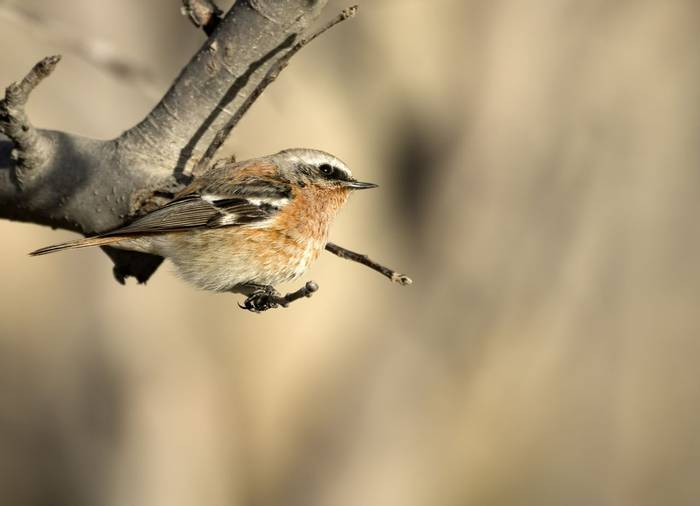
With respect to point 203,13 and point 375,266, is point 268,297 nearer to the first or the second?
point 375,266

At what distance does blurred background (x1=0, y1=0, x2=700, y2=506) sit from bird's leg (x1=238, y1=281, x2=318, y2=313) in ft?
15.5

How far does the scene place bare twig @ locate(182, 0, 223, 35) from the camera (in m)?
3.40

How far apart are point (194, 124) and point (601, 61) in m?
7.55

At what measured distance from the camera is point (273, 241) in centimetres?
401

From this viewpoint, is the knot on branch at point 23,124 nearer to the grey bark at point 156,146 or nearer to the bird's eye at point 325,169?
the grey bark at point 156,146

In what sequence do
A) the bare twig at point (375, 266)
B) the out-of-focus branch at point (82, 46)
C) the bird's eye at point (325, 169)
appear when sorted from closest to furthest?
the bare twig at point (375, 266)
the out-of-focus branch at point (82, 46)
the bird's eye at point (325, 169)

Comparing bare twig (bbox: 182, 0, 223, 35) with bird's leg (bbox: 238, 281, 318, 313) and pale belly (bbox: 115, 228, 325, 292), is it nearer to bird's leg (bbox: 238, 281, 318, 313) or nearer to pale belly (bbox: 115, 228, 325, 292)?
pale belly (bbox: 115, 228, 325, 292)

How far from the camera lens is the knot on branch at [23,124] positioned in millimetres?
2682

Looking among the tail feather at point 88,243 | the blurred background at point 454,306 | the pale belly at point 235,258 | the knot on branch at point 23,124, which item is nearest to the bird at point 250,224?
the pale belly at point 235,258

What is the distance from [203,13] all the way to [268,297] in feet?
3.63

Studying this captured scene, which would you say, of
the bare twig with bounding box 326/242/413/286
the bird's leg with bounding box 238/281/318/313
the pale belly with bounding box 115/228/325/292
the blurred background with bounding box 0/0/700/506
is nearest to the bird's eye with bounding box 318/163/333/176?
the pale belly with bounding box 115/228/325/292

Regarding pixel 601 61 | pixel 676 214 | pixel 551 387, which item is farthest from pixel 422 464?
pixel 601 61

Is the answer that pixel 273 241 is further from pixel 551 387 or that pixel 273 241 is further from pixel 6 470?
pixel 551 387

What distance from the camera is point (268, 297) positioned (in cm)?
328
